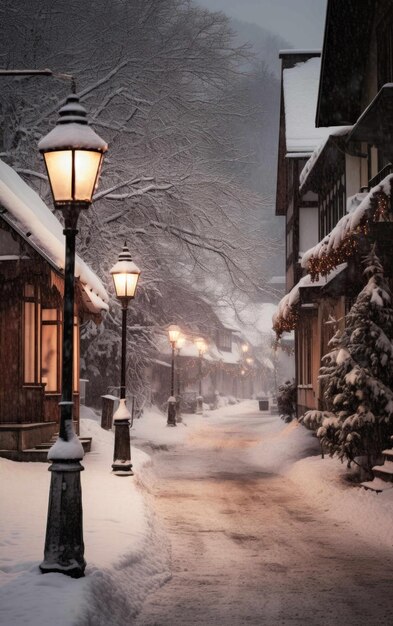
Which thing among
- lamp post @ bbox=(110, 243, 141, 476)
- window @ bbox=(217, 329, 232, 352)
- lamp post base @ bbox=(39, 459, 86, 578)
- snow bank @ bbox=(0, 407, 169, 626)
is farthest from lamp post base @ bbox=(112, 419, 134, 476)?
window @ bbox=(217, 329, 232, 352)

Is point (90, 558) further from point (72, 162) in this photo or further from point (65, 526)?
point (72, 162)

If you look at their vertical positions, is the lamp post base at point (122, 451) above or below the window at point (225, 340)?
below

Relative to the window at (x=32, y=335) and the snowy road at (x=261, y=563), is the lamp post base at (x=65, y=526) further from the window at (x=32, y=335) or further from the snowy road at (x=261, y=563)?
the window at (x=32, y=335)

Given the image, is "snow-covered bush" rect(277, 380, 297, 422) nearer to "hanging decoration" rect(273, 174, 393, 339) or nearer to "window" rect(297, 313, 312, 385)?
"window" rect(297, 313, 312, 385)

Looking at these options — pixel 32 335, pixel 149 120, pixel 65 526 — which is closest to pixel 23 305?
pixel 32 335

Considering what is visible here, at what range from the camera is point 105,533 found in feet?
34.4

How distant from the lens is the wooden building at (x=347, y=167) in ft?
52.2

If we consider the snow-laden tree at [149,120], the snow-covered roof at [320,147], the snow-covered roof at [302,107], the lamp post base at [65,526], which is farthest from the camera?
the snow-covered roof at [302,107]

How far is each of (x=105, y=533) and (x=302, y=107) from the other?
84.6 ft

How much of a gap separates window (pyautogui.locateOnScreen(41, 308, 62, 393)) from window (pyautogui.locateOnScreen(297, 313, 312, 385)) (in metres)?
10.2

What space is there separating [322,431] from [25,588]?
9796 mm

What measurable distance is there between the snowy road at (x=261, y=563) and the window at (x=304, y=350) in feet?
41.7

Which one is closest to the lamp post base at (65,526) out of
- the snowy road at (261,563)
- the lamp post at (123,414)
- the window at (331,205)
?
the snowy road at (261,563)

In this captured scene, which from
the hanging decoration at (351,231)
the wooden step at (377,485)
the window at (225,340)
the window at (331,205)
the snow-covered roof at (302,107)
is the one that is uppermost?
the snow-covered roof at (302,107)
